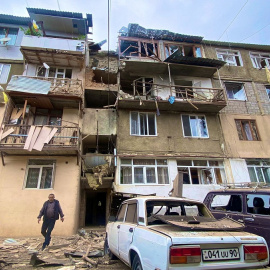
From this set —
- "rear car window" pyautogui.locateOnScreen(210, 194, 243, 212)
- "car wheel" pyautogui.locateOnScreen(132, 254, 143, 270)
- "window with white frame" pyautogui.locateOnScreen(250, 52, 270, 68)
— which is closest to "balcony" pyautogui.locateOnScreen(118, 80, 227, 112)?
"window with white frame" pyautogui.locateOnScreen(250, 52, 270, 68)

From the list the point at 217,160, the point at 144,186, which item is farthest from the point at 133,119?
the point at 217,160

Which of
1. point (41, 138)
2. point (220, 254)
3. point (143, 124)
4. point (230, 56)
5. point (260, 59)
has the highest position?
point (230, 56)

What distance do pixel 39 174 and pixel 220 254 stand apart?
10.5 m

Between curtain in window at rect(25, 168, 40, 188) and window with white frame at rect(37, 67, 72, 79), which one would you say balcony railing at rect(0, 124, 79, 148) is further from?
window with white frame at rect(37, 67, 72, 79)

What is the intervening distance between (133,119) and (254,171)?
8.58 m

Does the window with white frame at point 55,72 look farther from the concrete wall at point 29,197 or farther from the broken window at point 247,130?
the broken window at point 247,130

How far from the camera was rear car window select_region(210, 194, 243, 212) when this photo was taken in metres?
5.36

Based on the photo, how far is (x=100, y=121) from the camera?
12.9m

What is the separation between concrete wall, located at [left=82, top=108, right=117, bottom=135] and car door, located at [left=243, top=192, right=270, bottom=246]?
349 inches

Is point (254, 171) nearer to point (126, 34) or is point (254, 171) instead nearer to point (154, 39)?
point (154, 39)

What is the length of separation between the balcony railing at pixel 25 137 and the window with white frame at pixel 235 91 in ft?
39.2

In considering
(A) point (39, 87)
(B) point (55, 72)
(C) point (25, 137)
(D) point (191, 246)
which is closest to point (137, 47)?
(B) point (55, 72)

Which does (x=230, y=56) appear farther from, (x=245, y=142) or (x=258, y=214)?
(x=258, y=214)

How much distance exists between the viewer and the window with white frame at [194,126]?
42.8 ft
